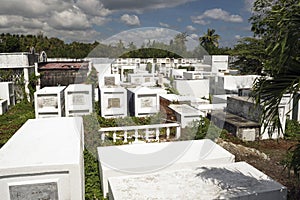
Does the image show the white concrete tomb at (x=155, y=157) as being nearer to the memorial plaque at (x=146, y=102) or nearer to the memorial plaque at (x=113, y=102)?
the memorial plaque at (x=146, y=102)

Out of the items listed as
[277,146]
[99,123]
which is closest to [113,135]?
[99,123]

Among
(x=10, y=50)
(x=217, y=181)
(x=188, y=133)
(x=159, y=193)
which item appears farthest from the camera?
(x=10, y=50)

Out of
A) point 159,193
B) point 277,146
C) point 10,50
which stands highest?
point 10,50

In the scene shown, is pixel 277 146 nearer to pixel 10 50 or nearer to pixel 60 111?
pixel 60 111

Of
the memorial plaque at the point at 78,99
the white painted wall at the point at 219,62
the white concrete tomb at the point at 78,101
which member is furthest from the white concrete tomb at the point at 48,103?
the white painted wall at the point at 219,62

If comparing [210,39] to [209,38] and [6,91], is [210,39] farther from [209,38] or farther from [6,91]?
[6,91]

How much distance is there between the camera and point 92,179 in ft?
17.1

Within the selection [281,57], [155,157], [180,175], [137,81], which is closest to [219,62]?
[137,81]

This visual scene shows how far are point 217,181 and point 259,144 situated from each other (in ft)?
15.3

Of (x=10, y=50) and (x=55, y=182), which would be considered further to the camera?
(x=10, y=50)

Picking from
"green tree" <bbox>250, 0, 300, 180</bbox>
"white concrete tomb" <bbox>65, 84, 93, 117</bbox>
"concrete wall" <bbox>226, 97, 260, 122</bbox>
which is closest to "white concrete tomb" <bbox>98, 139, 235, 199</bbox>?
"green tree" <bbox>250, 0, 300, 180</bbox>

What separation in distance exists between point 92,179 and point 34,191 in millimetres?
1719

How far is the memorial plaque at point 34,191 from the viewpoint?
3561 mm

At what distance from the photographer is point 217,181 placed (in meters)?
3.89
